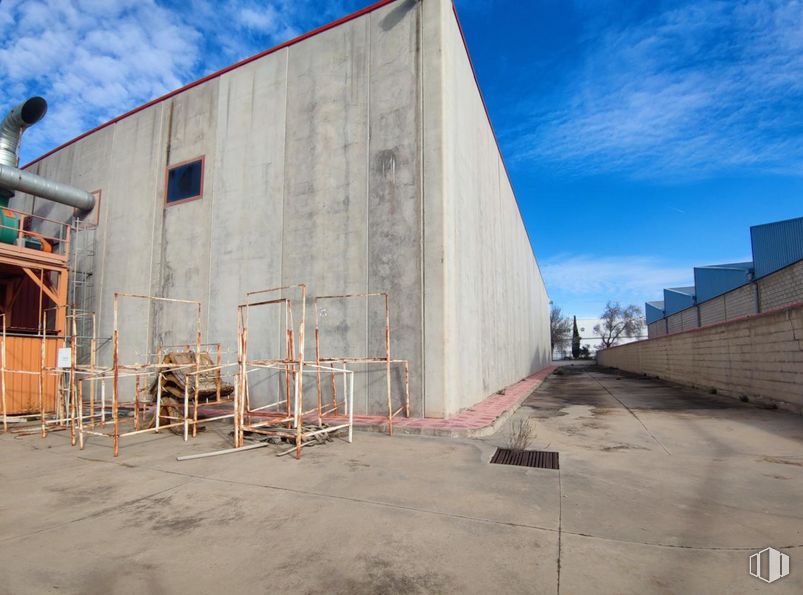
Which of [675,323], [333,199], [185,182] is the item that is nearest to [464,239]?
[333,199]

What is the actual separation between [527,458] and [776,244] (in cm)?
3365

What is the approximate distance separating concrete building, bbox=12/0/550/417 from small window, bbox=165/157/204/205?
2.0 inches

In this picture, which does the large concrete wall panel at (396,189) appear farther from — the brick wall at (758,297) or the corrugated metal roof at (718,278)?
the corrugated metal roof at (718,278)

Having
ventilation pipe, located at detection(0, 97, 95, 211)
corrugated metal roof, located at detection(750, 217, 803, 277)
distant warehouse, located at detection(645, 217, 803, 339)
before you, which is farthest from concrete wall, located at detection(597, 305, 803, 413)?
ventilation pipe, located at detection(0, 97, 95, 211)

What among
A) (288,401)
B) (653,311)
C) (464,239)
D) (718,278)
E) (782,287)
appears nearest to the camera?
(288,401)

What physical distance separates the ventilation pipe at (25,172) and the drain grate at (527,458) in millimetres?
16168

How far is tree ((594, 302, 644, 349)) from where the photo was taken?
96.4m

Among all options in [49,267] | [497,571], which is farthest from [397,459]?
[49,267]

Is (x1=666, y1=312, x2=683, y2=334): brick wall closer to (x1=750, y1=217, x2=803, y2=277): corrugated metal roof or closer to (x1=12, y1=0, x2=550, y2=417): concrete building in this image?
(x1=750, y1=217, x2=803, y2=277): corrugated metal roof

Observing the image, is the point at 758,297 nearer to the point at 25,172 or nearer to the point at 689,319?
the point at 689,319

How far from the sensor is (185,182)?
12.9 metres

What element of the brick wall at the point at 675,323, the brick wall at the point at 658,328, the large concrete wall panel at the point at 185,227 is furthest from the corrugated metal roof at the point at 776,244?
the large concrete wall panel at the point at 185,227

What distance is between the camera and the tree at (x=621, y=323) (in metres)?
96.4

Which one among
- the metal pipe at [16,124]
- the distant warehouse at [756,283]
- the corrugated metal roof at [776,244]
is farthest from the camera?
the corrugated metal roof at [776,244]
